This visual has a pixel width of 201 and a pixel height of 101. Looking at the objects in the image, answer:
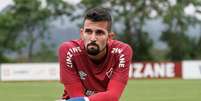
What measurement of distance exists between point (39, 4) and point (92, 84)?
64.6m

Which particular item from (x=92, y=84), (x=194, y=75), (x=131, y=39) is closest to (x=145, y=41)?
(x=131, y=39)

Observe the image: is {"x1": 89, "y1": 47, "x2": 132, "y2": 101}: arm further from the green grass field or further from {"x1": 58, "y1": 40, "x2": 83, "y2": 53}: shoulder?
the green grass field

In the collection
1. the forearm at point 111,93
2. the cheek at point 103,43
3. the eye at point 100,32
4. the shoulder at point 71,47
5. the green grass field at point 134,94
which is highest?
the eye at point 100,32

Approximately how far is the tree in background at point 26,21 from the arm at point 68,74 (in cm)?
6130

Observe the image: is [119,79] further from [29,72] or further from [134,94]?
[29,72]

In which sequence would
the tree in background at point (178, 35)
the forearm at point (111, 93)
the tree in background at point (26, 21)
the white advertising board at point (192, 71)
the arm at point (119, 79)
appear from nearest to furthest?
1. the forearm at point (111, 93)
2. the arm at point (119, 79)
3. the white advertising board at point (192, 71)
4. the tree in background at point (178, 35)
5. the tree in background at point (26, 21)

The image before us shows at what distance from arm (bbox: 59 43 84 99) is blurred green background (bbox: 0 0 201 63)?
5670 centimetres

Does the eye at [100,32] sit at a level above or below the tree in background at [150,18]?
above

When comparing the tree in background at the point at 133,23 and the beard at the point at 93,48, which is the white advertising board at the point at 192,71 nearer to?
the tree in background at the point at 133,23

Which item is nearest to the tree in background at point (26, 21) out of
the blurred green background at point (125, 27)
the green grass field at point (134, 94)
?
the blurred green background at point (125, 27)

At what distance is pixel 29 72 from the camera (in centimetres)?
4059

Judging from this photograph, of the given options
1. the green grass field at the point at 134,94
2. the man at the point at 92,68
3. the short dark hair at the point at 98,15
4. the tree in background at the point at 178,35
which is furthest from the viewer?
the tree in background at the point at 178,35

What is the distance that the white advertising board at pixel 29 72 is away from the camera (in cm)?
4025

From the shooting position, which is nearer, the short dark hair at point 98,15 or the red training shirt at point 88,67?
the short dark hair at point 98,15
